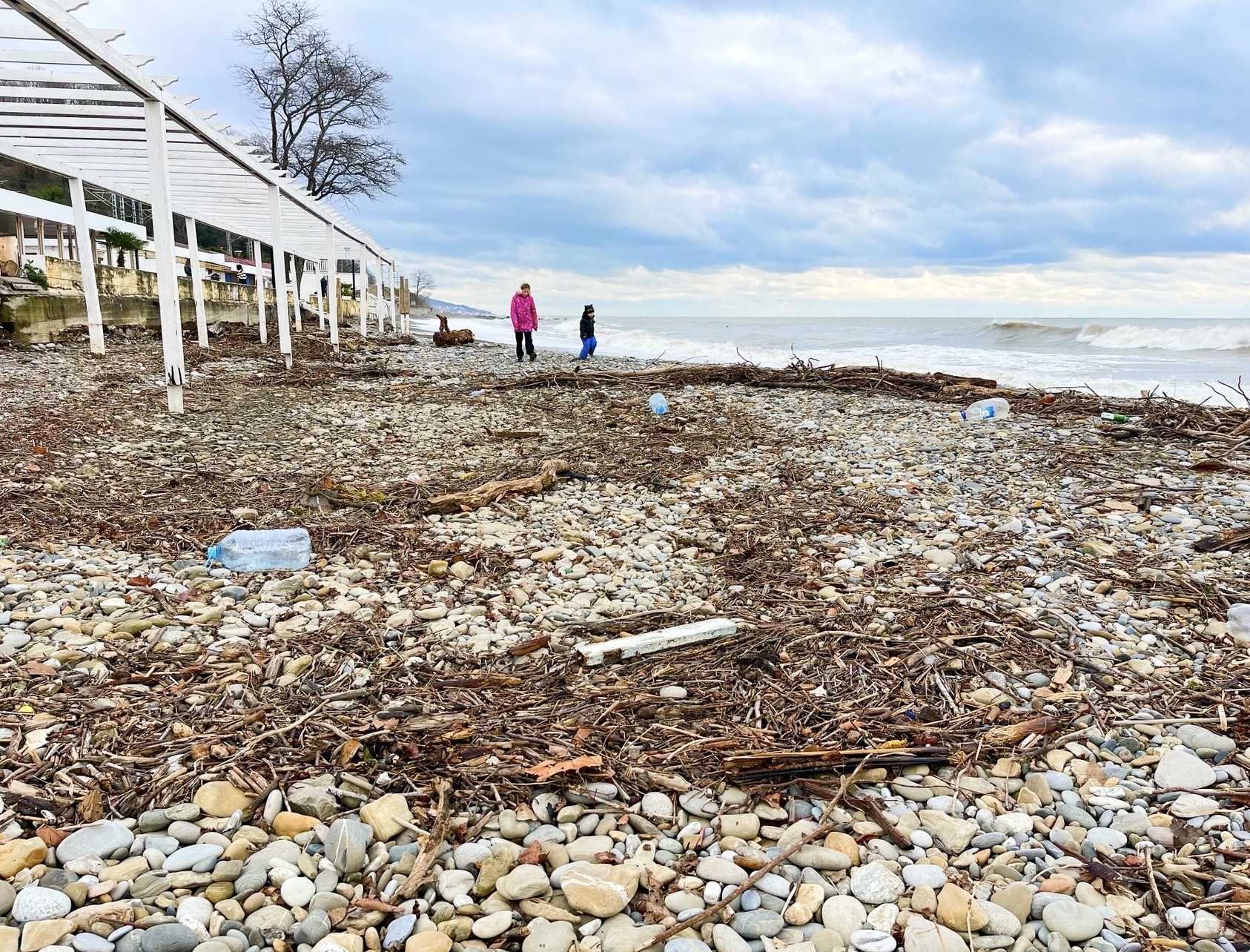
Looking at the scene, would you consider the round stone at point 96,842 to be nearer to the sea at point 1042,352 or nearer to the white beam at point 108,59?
the white beam at point 108,59

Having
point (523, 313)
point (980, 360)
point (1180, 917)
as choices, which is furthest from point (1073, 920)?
point (980, 360)

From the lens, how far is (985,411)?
31.3 ft

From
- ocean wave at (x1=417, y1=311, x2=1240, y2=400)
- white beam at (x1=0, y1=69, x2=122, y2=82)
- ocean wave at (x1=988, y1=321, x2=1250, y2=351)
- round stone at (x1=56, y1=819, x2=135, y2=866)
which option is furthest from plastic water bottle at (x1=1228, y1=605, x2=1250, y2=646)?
ocean wave at (x1=988, y1=321, x2=1250, y2=351)

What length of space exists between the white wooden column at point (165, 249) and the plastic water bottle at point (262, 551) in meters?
5.28

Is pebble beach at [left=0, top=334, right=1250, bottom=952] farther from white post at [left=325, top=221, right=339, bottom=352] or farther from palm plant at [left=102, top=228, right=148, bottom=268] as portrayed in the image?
palm plant at [left=102, top=228, right=148, bottom=268]

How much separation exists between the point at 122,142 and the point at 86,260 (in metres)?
3.65

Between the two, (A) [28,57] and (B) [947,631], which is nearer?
(B) [947,631]

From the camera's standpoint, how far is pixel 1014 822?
7.59 ft

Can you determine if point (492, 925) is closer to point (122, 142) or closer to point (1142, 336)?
point (122, 142)

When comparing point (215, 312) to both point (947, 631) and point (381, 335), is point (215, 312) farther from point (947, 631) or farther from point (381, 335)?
point (947, 631)

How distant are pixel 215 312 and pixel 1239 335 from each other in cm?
3442

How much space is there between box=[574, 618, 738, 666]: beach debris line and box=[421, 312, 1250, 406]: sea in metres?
11.9

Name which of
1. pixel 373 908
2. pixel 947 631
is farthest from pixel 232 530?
pixel 947 631

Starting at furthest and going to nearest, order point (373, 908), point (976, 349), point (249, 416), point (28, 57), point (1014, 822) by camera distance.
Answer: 1. point (976, 349)
2. point (249, 416)
3. point (28, 57)
4. point (1014, 822)
5. point (373, 908)
